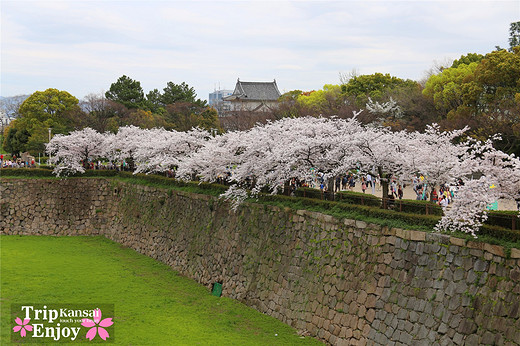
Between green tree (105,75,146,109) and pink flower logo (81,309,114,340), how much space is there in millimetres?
56205

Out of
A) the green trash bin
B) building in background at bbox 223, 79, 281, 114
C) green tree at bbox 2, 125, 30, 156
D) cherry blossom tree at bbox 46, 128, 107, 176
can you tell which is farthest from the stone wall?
building in background at bbox 223, 79, 281, 114

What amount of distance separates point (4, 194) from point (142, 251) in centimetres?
1130

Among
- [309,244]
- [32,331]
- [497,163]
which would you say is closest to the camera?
[497,163]

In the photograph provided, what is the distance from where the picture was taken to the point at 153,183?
33344 mm

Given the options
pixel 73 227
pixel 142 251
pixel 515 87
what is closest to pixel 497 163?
pixel 515 87

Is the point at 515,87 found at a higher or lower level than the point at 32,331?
higher

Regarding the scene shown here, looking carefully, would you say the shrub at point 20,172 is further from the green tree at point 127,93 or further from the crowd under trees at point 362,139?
the green tree at point 127,93

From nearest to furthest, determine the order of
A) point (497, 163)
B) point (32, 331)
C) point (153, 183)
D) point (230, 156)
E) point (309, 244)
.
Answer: point (497, 163) → point (32, 331) → point (309, 244) → point (230, 156) → point (153, 183)

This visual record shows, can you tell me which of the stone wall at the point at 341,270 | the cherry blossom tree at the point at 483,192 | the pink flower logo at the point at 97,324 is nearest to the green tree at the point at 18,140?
the stone wall at the point at 341,270

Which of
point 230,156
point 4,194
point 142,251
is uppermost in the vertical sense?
point 230,156

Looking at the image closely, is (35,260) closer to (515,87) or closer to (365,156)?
(365,156)

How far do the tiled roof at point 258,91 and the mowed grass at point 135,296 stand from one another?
6491 cm

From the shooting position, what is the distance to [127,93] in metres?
73.1

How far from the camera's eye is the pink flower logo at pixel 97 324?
16755 mm
